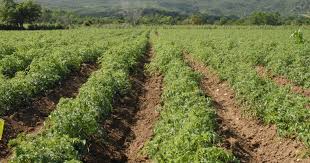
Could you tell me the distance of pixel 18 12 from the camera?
7431 centimetres

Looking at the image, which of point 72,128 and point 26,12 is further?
point 26,12

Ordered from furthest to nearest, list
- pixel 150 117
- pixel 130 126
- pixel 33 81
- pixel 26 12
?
pixel 26 12 → pixel 33 81 → pixel 150 117 → pixel 130 126

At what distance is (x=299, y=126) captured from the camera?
31.5 feet

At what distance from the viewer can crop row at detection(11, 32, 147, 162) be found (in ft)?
24.5

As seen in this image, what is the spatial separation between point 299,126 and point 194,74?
6760 millimetres

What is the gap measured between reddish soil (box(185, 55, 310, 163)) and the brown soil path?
2025 mm

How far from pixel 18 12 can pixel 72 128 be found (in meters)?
69.9

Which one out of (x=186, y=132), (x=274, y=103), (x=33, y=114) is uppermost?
(x=186, y=132)

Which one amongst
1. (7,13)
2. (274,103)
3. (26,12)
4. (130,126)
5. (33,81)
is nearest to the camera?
(274,103)

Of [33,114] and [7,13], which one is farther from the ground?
[33,114]

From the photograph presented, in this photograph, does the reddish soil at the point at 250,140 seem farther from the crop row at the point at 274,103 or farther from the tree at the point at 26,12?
the tree at the point at 26,12

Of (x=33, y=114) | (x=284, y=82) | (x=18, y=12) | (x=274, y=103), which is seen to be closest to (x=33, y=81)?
(x=33, y=114)

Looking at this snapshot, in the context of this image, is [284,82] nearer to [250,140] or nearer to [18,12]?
[250,140]

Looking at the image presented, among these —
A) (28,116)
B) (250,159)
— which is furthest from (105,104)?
(250,159)
